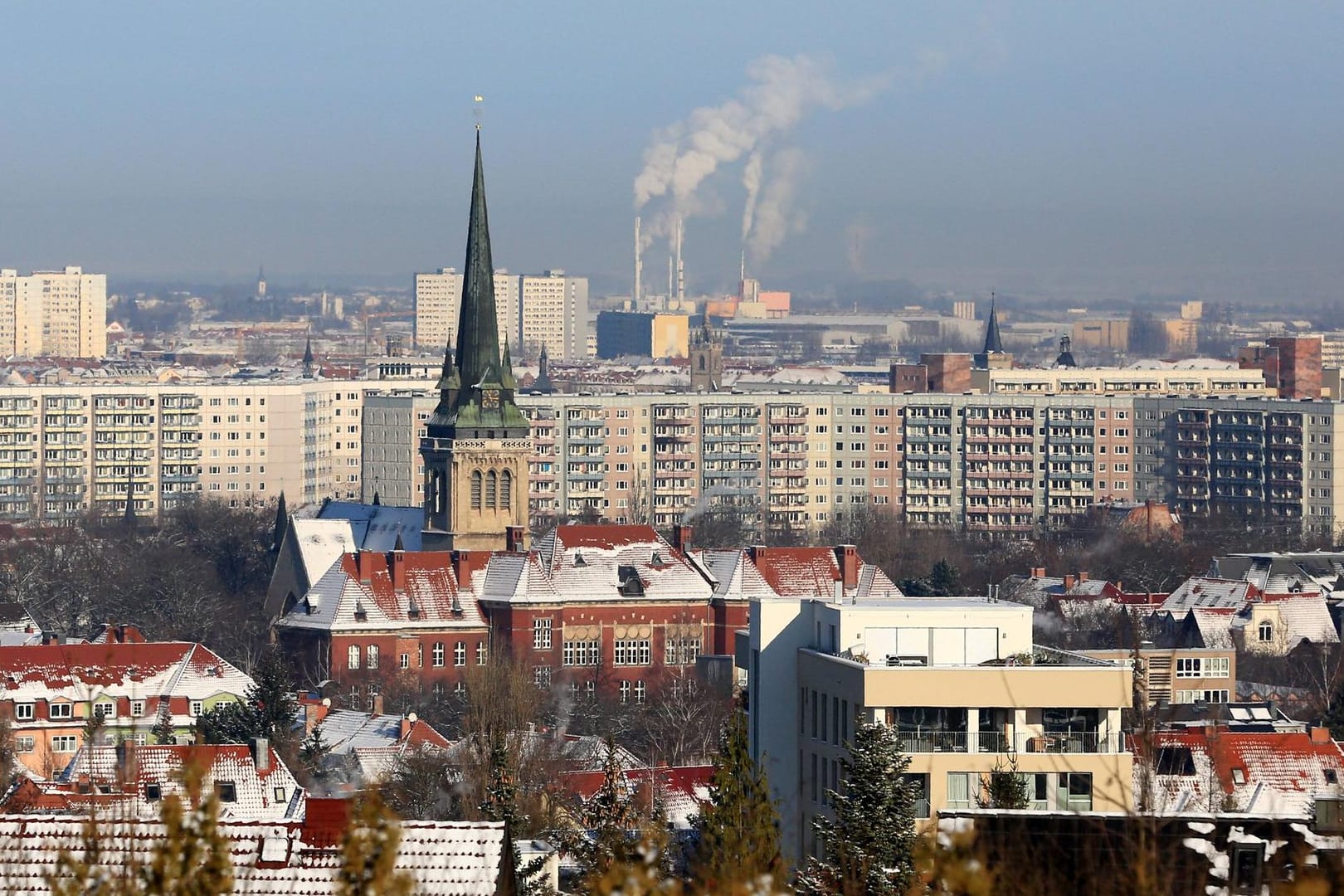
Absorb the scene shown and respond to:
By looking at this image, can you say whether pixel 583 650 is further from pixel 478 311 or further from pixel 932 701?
pixel 932 701

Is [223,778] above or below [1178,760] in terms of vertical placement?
below

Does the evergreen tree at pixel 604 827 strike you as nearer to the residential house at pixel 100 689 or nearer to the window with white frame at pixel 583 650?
the residential house at pixel 100 689

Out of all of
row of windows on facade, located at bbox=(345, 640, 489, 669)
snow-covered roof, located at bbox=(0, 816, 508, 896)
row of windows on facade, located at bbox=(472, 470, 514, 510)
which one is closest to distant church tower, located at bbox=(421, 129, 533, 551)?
row of windows on facade, located at bbox=(472, 470, 514, 510)

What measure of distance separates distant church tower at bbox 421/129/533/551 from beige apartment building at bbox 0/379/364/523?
6415 cm

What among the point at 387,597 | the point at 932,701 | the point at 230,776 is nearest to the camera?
the point at 932,701

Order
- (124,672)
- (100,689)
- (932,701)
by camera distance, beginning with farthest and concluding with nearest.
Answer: (124,672) → (100,689) → (932,701)

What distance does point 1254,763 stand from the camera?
47938mm

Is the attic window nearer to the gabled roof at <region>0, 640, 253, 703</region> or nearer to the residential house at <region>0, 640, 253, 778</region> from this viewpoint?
the residential house at <region>0, 640, 253, 778</region>

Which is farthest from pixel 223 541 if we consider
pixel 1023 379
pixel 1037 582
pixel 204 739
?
pixel 1023 379

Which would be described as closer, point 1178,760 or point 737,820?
point 737,820

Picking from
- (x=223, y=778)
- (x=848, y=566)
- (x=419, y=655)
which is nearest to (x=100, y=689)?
(x=223, y=778)

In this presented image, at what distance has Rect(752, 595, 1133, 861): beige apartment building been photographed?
39.1 metres

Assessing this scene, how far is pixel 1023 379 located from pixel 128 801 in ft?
568

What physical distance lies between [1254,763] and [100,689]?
2553cm
